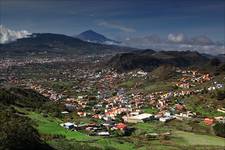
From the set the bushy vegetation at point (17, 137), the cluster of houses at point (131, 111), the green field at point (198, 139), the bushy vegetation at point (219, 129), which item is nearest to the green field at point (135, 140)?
the green field at point (198, 139)

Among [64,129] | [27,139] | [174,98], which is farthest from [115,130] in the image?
[174,98]

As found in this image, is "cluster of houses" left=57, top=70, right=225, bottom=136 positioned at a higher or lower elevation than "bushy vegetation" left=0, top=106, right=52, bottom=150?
lower

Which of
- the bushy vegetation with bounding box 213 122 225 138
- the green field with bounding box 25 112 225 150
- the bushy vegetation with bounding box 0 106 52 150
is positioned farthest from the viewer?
the bushy vegetation with bounding box 213 122 225 138

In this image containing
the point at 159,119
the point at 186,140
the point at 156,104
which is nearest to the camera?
the point at 186,140

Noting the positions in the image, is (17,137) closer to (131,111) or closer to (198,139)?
(198,139)

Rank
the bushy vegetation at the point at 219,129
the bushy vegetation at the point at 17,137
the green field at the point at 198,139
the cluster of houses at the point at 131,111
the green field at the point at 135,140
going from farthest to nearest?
the cluster of houses at the point at 131,111 < the bushy vegetation at the point at 219,129 < the green field at the point at 198,139 < the green field at the point at 135,140 < the bushy vegetation at the point at 17,137

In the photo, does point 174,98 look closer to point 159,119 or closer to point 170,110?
point 170,110

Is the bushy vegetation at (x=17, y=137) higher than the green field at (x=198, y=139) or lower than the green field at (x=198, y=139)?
higher

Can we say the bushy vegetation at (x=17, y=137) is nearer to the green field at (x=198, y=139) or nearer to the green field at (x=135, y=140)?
the green field at (x=135, y=140)

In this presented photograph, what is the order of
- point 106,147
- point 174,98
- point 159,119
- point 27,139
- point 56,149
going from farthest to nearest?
point 174,98 → point 159,119 → point 106,147 → point 56,149 → point 27,139

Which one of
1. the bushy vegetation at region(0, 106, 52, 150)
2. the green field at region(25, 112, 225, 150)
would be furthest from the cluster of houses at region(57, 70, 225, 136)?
the bushy vegetation at region(0, 106, 52, 150)

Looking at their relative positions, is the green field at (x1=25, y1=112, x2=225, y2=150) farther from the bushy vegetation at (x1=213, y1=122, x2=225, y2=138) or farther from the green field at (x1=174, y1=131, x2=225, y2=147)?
the bushy vegetation at (x1=213, y1=122, x2=225, y2=138)
